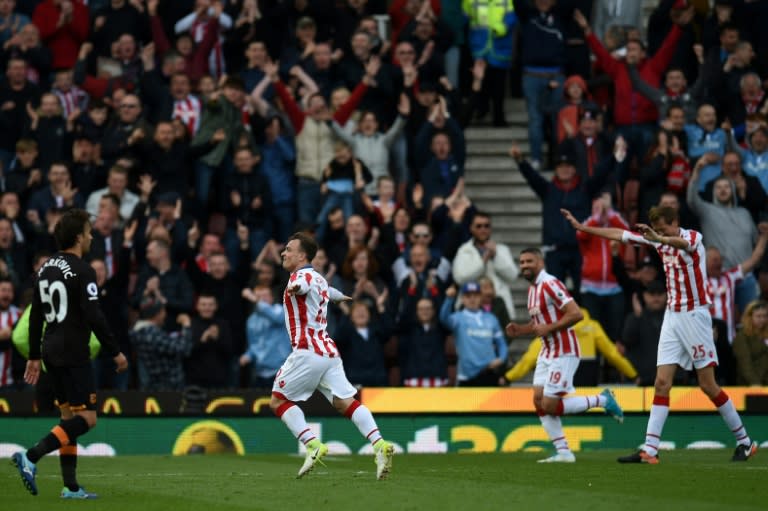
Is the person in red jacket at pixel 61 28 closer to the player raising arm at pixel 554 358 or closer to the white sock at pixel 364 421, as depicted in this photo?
the player raising arm at pixel 554 358

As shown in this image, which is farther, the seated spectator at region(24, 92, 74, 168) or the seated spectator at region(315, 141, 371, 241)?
the seated spectator at region(24, 92, 74, 168)

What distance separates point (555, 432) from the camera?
51.4ft

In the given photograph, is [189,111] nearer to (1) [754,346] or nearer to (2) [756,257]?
(2) [756,257]

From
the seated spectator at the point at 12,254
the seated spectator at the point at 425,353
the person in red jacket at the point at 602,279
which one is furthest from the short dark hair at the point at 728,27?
the seated spectator at the point at 12,254

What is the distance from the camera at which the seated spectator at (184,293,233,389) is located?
19.2 meters

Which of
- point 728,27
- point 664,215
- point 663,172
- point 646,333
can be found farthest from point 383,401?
point 728,27

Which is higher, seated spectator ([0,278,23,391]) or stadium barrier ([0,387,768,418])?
seated spectator ([0,278,23,391])

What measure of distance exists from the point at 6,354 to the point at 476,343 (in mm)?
6010

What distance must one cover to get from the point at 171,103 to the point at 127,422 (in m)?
5.90

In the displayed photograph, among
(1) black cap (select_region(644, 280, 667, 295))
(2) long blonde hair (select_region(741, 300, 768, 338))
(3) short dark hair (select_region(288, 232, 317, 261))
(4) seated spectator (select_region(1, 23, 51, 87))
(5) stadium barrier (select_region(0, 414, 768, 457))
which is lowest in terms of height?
(5) stadium barrier (select_region(0, 414, 768, 457))

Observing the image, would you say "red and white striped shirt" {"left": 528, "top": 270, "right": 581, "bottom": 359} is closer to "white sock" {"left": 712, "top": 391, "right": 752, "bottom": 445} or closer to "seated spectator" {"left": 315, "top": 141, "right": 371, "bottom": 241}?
"white sock" {"left": 712, "top": 391, "right": 752, "bottom": 445}

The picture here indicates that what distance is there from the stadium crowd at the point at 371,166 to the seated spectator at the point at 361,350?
0.03 m

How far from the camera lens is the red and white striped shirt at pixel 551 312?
15.5 meters

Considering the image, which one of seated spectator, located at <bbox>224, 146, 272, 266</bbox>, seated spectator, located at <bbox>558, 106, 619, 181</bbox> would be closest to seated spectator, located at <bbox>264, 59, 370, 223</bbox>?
seated spectator, located at <bbox>224, 146, 272, 266</bbox>
